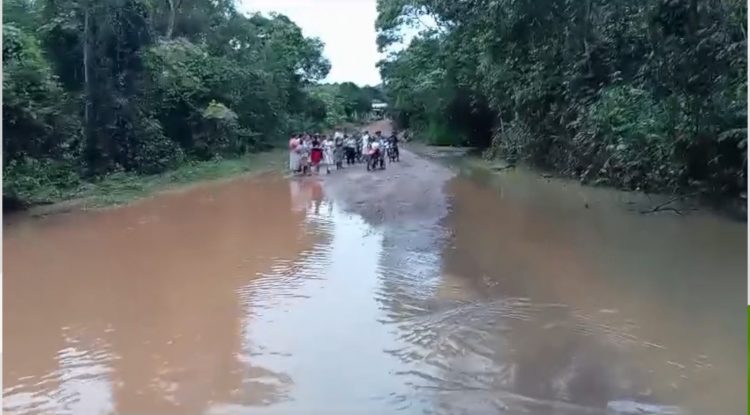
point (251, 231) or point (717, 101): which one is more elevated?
point (717, 101)

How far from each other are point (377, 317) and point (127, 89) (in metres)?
15.8

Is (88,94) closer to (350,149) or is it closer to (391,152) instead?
(350,149)

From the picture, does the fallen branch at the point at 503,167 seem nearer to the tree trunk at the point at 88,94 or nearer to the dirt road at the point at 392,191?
the dirt road at the point at 392,191

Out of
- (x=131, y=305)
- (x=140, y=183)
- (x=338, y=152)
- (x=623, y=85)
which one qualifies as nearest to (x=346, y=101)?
(x=338, y=152)

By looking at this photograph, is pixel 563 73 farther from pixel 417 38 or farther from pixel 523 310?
pixel 417 38

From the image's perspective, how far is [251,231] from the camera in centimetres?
1206

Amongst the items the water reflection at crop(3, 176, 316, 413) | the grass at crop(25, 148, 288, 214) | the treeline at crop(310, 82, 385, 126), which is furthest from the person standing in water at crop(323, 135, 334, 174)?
the treeline at crop(310, 82, 385, 126)

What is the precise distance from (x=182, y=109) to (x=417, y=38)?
14770 millimetres

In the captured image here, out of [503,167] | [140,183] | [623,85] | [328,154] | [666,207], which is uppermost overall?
[623,85]

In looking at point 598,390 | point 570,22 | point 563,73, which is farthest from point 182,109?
point 598,390

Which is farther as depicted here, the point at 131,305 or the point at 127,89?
the point at 127,89

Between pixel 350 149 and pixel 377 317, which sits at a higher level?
pixel 350 149

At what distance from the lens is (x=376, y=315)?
7008mm

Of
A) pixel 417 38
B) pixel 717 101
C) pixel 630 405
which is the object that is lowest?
pixel 630 405
